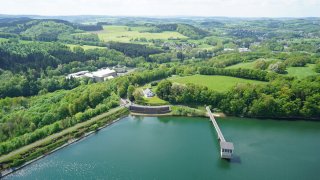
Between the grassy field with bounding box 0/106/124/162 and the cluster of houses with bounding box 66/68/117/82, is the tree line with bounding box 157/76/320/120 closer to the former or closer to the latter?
the grassy field with bounding box 0/106/124/162

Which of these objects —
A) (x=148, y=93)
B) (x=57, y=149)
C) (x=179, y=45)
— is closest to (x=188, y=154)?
(x=57, y=149)

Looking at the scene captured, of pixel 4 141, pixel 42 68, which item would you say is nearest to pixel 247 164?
pixel 4 141

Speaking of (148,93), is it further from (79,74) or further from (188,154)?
(79,74)

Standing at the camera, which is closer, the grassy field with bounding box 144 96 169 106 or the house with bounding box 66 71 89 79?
the grassy field with bounding box 144 96 169 106

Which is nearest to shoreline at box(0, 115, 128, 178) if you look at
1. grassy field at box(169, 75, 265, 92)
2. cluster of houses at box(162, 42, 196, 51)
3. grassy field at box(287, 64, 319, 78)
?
grassy field at box(169, 75, 265, 92)

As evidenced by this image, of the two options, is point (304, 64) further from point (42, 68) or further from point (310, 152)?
point (42, 68)
